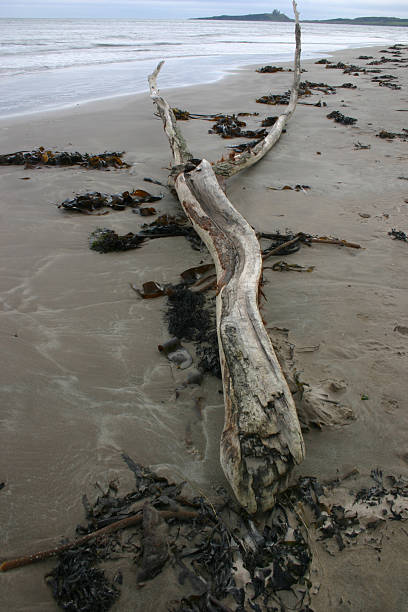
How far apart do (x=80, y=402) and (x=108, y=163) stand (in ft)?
13.9

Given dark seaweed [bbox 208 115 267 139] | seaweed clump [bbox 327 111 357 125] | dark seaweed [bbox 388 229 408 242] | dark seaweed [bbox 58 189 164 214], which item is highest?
seaweed clump [bbox 327 111 357 125]

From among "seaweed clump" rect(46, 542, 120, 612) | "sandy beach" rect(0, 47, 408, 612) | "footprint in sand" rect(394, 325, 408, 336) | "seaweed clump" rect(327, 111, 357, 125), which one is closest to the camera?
"seaweed clump" rect(46, 542, 120, 612)

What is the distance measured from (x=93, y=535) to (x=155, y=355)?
108 centimetres

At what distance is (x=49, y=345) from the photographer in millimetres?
2402

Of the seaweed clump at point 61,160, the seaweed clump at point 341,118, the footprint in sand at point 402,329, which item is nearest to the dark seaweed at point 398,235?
the footprint in sand at point 402,329

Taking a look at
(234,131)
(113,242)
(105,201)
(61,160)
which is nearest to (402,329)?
(113,242)

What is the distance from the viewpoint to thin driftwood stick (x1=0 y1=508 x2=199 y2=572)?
1348 mm

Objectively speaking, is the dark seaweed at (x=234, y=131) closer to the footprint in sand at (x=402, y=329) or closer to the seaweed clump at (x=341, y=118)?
the seaweed clump at (x=341, y=118)

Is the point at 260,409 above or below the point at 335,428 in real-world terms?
above

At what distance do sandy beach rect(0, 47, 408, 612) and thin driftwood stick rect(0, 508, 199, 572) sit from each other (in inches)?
1.5

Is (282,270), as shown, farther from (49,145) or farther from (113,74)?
(113,74)

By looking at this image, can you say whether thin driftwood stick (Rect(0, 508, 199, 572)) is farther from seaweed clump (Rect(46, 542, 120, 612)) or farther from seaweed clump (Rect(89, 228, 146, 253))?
seaweed clump (Rect(89, 228, 146, 253))

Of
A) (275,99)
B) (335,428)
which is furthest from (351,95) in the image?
(335,428)

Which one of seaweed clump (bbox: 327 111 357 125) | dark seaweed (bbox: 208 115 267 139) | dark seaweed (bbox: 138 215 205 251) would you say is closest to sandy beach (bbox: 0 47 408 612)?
dark seaweed (bbox: 138 215 205 251)
